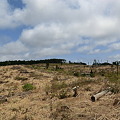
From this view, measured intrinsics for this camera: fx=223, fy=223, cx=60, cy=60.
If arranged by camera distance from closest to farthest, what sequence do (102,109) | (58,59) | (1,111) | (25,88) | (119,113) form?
(119,113) → (102,109) → (1,111) → (25,88) → (58,59)

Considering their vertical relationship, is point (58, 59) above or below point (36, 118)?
above

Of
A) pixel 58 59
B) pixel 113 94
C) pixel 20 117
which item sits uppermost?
pixel 58 59

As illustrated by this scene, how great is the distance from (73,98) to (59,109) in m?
2.59

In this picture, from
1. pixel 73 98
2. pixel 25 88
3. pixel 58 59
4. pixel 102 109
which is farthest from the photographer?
pixel 58 59

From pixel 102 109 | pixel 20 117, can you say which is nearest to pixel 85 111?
pixel 102 109

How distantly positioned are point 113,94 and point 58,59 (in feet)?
319

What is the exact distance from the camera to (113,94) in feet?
39.4

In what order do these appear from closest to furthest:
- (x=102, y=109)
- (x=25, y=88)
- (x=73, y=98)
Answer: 1. (x=102, y=109)
2. (x=73, y=98)
3. (x=25, y=88)

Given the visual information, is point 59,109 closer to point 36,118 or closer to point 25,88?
point 36,118

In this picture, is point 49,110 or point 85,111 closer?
point 85,111

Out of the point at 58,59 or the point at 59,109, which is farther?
the point at 58,59

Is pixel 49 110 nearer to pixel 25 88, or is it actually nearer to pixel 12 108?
pixel 12 108

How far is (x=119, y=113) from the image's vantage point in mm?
8578

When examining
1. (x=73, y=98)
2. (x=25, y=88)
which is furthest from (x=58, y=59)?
(x=73, y=98)
